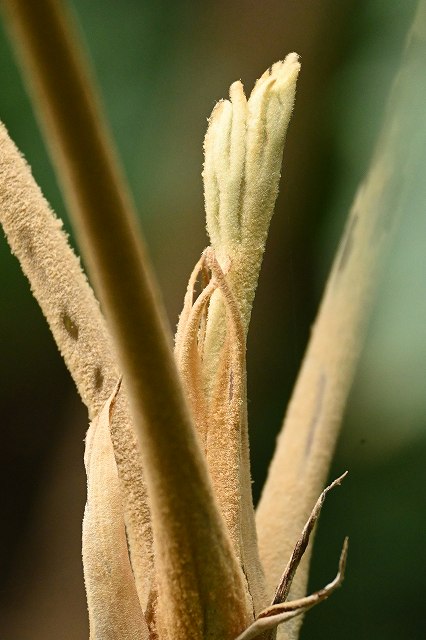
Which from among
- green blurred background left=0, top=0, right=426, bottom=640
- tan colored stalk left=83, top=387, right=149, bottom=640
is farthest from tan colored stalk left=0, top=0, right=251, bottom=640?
green blurred background left=0, top=0, right=426, bottom=640

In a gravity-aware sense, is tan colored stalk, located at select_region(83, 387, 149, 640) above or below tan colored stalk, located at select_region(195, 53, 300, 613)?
below

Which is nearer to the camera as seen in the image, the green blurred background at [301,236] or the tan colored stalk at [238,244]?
the tan colored stalk at [238,244]

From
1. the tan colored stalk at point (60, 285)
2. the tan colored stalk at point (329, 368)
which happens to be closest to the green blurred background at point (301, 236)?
the tan colored stalk at point (329, 368)

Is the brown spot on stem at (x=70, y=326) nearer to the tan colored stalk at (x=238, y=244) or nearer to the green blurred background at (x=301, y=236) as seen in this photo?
the tan colored stalk at (x=238, y=244)

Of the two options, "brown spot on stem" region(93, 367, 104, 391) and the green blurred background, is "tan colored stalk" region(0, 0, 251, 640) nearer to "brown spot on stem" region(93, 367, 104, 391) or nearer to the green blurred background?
"brown spot on stem" region(93, 367, 104, 391)

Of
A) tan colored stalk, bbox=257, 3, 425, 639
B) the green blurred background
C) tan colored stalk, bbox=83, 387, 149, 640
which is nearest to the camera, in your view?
tan colored stalk, bbox=83, 387, 149, 640
